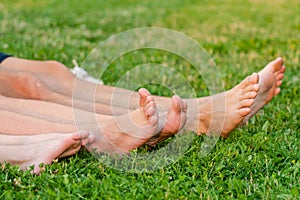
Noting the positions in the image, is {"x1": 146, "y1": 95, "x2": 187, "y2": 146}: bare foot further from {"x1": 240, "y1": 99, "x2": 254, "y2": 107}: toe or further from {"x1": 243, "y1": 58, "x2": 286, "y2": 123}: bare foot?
{"x1": 243, "y1": 58, "x2": 286, "y2": 123}: bare foot

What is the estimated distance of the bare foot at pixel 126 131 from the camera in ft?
9.74

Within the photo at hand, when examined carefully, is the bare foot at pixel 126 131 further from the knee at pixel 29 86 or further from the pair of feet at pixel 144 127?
the knee at pixel 29 86

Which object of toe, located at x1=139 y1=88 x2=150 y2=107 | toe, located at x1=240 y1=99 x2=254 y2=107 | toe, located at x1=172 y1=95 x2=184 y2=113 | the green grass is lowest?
the green grass

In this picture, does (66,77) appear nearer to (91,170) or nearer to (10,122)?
(10,122)

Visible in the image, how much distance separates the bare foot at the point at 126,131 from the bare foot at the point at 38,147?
100mm

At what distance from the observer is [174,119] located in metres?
3.07

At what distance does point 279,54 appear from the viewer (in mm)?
6359

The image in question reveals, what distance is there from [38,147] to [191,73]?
272 cm

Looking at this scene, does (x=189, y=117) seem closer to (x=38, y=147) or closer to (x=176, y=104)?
(x=176, y=104)

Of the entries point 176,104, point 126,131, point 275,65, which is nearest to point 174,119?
point 176,104

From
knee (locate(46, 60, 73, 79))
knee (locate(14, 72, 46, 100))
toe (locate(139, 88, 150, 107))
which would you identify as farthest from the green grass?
knee (locate(46, 60, 73, 79))

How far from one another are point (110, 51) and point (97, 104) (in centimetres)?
275

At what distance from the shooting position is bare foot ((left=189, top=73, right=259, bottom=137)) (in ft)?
10.8

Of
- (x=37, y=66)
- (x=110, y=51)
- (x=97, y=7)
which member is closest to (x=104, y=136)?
(x=37, y=66)
